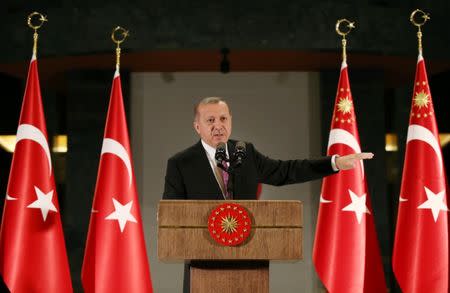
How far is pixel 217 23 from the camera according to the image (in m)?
4.57

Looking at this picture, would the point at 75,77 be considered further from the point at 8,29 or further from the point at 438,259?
the point at 438,259

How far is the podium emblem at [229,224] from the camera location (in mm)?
2285

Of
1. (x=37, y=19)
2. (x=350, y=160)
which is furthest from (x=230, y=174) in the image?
(x=37, y=19)

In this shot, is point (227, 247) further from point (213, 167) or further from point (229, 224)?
point (213, 167)

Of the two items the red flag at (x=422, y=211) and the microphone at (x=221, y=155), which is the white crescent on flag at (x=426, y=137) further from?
the microphone at (x=221, y=155)

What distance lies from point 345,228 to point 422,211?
521mm

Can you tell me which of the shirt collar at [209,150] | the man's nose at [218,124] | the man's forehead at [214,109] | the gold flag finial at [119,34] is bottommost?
the shirt collar at [209,150]

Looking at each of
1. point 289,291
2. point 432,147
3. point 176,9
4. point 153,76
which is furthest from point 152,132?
point 432,147

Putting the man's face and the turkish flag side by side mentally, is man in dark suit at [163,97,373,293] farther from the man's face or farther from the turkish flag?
the turkish flag

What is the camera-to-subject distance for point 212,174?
2930mm

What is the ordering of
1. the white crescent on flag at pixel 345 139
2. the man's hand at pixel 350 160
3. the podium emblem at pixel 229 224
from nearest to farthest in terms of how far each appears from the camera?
the podium emblem at pixel 229 224, the man's hand at pixel 350 160, the white crescent on flag at pixel 345 139

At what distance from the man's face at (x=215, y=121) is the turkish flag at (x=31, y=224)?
68.5 inches

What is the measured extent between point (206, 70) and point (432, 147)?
1928 mm

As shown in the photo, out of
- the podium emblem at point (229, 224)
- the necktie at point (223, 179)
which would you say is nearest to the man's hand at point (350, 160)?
the necktie at point (223, 179)
